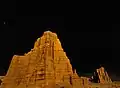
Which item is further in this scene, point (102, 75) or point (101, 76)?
point (102, 75)

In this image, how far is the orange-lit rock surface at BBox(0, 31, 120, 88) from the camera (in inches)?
2359

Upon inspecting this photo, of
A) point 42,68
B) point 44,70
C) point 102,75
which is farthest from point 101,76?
point 44,70

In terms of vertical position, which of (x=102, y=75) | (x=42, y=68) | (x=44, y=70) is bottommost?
(x=44, y=70)

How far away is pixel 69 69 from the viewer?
64188 millimetres

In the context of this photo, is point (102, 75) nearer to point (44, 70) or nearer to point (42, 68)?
point (42, 68)

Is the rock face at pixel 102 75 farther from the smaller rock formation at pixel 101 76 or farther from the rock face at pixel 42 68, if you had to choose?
the rock face at pixel 42 68

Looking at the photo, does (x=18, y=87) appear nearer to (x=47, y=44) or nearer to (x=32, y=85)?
(x=32, y=85)

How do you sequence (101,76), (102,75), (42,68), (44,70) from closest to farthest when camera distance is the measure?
(44,70) → (42,68) → (101,76) → (102,75)

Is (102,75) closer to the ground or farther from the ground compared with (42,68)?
farther from the ground

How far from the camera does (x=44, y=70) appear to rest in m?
60.6

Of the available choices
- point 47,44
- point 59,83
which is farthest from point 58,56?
point 59,83

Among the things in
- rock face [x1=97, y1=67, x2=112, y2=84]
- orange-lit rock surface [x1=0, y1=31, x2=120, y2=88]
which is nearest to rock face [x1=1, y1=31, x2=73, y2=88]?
orange-lit rock surface [x1=0, y1=31, x2=120, y2=88]

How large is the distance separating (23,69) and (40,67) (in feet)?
19.2

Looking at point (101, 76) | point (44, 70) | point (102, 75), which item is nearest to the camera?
point (44, 70)
